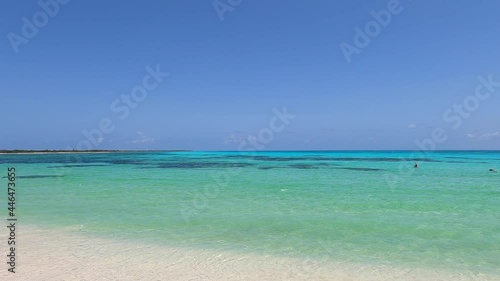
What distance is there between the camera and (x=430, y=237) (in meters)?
9.83

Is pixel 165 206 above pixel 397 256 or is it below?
below

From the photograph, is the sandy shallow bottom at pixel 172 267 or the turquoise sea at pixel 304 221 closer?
the sandy shallow bottom at pixel 172 267

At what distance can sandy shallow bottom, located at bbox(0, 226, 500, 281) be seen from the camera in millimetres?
6820

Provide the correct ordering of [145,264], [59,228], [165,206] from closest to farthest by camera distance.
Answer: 1. [145,264]
2. [59,228]
3. [165,206]

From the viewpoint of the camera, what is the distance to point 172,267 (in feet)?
24.0

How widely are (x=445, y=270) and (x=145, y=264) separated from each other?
21.0 feet

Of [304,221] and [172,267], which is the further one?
[304,221]

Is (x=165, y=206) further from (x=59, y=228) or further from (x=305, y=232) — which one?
(x=305, y=232)

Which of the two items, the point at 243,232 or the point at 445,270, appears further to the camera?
the point at 243,232

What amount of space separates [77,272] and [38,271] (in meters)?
0.81

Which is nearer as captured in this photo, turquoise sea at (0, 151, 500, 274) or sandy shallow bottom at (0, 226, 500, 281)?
sandy shallow bottom at (0, 226, 500, 281)

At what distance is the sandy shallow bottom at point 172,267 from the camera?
682 cm

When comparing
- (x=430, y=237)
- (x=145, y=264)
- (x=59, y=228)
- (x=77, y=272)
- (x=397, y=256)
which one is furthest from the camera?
(x=59, y=228)

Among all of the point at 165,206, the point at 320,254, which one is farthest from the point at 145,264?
the point at 165,206
